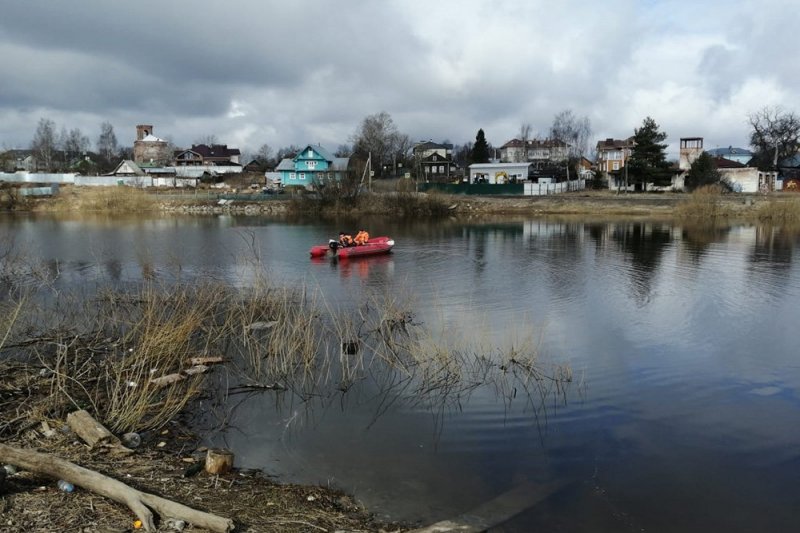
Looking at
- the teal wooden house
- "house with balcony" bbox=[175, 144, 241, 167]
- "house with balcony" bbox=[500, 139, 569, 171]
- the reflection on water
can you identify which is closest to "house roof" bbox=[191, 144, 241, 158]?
"house with balcony" bbox=[175, 144, 241, 167]

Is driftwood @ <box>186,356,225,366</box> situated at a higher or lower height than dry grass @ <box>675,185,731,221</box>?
lower

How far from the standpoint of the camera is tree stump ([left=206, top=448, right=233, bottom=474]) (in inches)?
343

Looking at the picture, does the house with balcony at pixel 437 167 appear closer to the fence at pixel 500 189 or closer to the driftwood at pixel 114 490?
the fence at pixel 500 189

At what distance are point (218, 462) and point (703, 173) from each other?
84831mm

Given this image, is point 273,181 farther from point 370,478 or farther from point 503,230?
point 370,478

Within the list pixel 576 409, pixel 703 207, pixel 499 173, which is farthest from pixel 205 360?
pixel 499 173

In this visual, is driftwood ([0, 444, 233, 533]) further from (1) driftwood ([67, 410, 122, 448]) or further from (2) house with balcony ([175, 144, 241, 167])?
(2) house with balcony ([175, 144, 241, 167])

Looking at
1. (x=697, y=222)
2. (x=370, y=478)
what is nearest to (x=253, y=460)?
(x=370, y=478)

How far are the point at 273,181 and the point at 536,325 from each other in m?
95.9

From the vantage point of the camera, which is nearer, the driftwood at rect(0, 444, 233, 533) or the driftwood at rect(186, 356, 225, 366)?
the driftwood at rect(0, 444, 233, 533)

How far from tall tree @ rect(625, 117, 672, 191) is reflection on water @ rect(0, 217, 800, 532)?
57035 millimetres

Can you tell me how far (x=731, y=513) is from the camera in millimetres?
8438

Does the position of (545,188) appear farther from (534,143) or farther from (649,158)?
(534,143)

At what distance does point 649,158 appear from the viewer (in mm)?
82125
